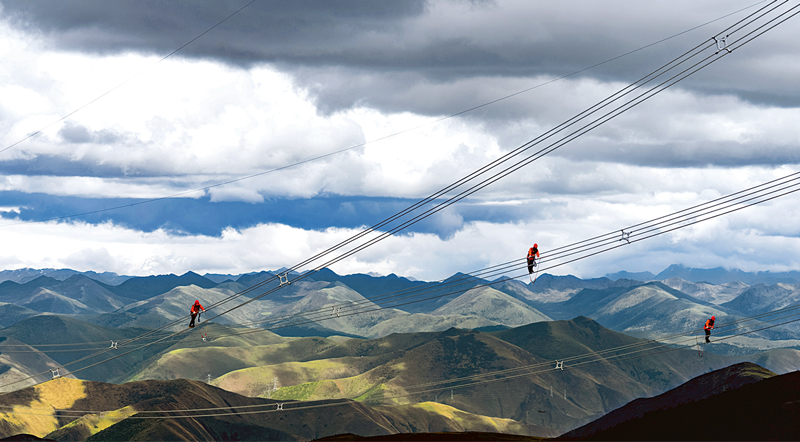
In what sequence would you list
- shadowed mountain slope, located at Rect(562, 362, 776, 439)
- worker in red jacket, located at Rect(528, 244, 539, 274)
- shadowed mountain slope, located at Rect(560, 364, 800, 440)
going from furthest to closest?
shadowed mountain slope, located at Rect(562, 362, 776, 439)
shadowed mountain slope, located at Rect(560, 364, 800, 440)
worker in red jacket, located at Rect(528, 244, 539, 274)

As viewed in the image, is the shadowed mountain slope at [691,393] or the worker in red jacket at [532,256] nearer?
the worker in red jacket at [532,256]

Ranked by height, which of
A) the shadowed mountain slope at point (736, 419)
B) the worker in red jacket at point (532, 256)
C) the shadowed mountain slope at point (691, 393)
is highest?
the worker in red jacket at point (532, 256)

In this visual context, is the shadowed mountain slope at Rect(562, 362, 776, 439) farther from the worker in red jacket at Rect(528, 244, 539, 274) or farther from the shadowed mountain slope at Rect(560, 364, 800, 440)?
the worker in red jacket at Rect(528, 244, 539, 274)

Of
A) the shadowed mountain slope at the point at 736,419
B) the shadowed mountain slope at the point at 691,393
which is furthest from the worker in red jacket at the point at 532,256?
the shadowed mountain slope at the point at 691,393

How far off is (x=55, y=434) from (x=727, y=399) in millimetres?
164422

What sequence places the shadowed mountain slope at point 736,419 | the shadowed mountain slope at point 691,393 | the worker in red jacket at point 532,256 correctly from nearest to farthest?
the worker in red jacket at point 532,256 → the shadowed mountain slope at point 736,419 → the shadowed mountain slope at point 691,393

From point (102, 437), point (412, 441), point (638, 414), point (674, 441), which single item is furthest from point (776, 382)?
point (102, 437)

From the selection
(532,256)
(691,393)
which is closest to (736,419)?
(532,256)

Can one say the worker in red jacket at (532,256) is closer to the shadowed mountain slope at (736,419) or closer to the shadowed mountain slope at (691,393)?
the shadowed mountain slope at (736,419)

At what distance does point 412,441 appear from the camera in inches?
2963

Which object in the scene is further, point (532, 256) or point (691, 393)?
point (691, 393)

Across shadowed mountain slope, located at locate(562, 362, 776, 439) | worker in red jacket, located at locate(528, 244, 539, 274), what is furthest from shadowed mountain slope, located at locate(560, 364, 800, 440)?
shadowed mountain slope, located at locate(562, 362, 776, 439)

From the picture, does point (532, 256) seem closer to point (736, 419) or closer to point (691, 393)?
point (736, 419)

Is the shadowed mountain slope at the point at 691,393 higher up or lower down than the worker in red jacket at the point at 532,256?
lower down
